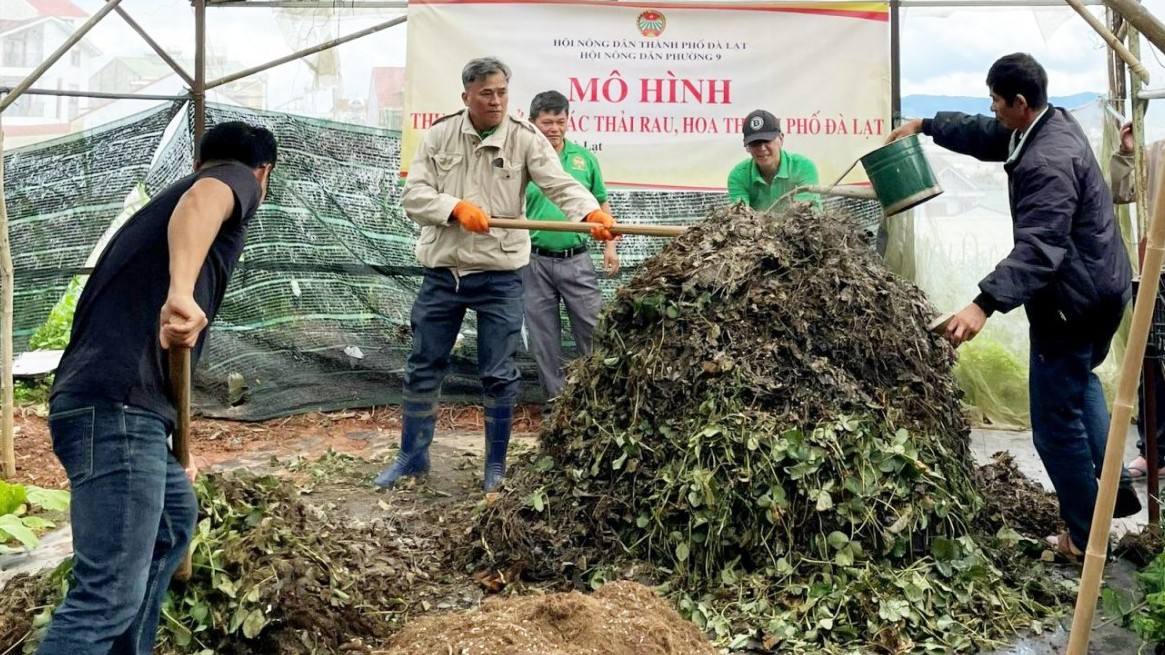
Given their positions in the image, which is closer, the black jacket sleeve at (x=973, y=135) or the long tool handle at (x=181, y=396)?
the long tool handle at (x=181, y=396)

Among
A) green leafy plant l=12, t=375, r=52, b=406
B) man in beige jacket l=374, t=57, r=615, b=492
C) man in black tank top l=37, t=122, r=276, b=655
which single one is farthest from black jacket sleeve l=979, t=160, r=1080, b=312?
green leafy plant l=12, t=375, r=52, b=406

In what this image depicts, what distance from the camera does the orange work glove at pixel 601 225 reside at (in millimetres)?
5207

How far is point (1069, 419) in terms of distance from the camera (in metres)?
4.25

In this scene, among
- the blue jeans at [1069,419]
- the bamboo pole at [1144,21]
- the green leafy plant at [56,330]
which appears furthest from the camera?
the green leafy plant at [56,330]

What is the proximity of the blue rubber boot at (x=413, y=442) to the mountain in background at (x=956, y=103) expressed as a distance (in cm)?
385

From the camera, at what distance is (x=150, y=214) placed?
2729 mm

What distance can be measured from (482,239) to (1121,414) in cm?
347

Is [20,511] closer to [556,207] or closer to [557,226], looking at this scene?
[557,226]

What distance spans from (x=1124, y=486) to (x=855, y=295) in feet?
4.50

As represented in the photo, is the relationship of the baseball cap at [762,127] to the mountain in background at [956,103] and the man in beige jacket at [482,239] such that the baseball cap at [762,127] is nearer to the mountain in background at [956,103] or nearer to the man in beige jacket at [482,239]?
the man in beige jacket at [482,239]

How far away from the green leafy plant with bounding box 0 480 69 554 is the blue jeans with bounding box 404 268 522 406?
1781 mm

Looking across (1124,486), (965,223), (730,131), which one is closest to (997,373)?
(965,223)

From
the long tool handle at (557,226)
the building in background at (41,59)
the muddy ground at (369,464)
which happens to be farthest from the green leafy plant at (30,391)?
the long tool handle at (557,226)


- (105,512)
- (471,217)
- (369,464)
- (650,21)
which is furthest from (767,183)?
(105,512)
